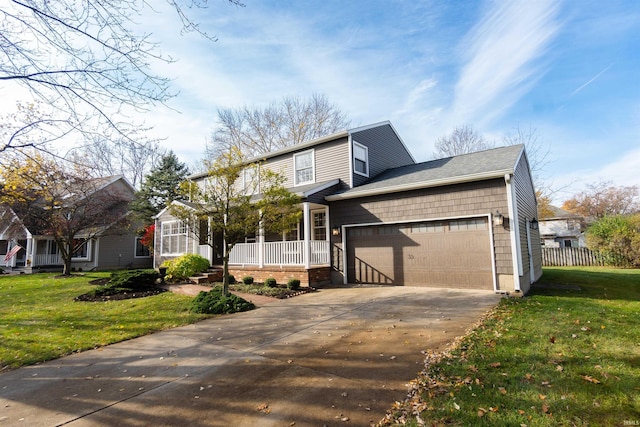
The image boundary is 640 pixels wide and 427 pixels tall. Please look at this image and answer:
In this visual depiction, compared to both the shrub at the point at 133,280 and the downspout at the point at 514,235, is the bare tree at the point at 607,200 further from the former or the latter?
the shrub at the point at 133,280

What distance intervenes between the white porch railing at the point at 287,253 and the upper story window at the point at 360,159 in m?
3.42

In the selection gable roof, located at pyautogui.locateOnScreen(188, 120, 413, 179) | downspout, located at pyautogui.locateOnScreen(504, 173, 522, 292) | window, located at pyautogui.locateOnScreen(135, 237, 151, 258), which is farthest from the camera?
window, located at pyautogui.locateOnScreen(135, 237, 151, 258)

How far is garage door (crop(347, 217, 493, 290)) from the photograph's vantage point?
9088mm

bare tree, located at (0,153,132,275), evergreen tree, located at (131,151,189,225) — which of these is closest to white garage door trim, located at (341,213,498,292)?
bare tree, located at (0,153,132,275)

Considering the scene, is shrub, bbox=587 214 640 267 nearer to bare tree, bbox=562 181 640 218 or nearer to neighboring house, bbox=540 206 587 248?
neighboring house, bbox=540 206 587 248

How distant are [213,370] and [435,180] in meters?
8.16

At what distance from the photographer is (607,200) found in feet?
118

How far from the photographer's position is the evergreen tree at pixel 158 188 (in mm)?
23672

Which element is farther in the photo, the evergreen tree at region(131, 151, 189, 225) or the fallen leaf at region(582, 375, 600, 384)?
the evergreen tree at region(131, 151, 189, 225)

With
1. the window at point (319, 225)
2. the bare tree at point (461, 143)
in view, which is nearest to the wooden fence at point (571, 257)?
the bare tree at point (461, 143)

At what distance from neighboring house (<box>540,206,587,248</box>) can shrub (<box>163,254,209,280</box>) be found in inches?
1362

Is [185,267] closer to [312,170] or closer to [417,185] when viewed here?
[312,170]

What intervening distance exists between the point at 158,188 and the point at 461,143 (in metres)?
25.5

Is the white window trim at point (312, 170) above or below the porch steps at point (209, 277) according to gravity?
above
